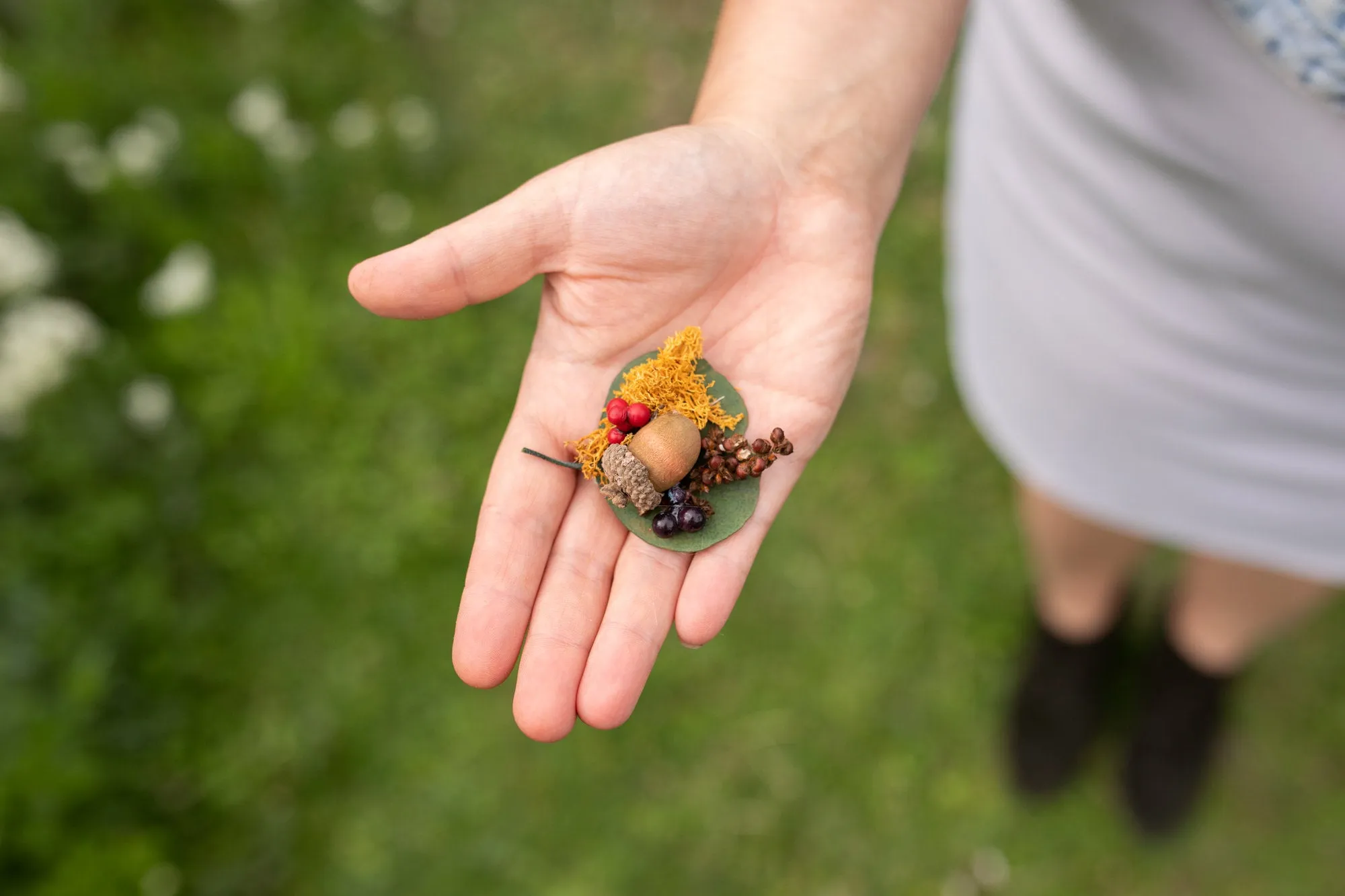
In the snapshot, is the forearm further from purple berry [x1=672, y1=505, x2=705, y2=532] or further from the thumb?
purple berry [x1=672, y1=505, x2=705, y2=532]

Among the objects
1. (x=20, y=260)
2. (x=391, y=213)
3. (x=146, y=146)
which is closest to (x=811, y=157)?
(x=391, y=213)

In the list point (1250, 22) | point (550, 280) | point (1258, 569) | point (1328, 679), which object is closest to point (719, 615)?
point (550, 280)

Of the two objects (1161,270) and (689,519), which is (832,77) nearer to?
(1161,270)

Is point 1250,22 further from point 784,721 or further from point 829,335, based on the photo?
point 784,721

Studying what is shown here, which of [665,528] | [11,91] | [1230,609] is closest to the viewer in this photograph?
[665,528]

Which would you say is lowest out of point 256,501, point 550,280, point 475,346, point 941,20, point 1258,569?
point 256,501

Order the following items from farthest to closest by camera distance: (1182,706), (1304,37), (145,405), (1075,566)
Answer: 1. (145,405)
2. (1182,706)
3. (1075,566)
4. (1304,37)

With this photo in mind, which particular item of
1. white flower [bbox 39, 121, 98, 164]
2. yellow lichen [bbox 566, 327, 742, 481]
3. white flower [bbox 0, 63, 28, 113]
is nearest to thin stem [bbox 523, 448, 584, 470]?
yellow lichen [bbox 566, 327, 742, 481]
